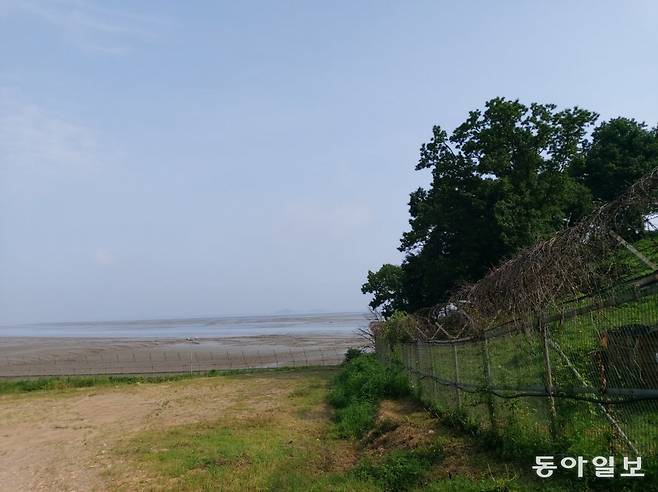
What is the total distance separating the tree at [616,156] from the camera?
34.7 meters

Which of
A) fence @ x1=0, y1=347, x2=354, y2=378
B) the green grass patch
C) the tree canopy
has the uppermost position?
the tree canopy

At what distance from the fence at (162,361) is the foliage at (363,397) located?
20.9 metres

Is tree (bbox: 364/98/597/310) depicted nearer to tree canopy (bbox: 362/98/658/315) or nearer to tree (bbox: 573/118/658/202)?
tree canopy (bbox: 362/98/658/315)

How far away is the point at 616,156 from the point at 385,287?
17.0 metres

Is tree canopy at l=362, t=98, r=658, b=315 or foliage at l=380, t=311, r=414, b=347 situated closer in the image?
foliage at l=380, t=311, r=414, b=347

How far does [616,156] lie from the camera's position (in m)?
35.4

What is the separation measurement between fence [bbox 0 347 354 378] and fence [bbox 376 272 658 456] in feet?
101

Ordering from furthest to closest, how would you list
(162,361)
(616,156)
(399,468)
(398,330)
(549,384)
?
(162,361) → (616,156) → (398,330) → (399,468) → (549,384)

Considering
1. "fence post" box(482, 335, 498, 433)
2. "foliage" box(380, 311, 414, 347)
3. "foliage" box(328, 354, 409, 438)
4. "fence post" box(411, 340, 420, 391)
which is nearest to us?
"fence post" box(482, 335, 498, 433)

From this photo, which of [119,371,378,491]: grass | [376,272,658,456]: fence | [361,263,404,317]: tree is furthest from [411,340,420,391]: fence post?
[361,263,404,317]: tree

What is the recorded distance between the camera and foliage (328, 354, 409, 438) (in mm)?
12516

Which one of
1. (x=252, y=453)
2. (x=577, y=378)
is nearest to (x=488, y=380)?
(x=577, y=378)

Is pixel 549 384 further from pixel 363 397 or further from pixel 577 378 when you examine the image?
pixel 363 397

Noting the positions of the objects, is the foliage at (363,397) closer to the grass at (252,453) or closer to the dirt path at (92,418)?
the grass at (252,453)
